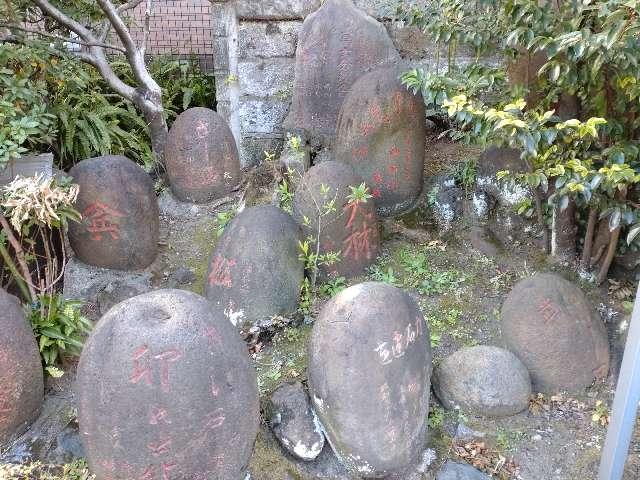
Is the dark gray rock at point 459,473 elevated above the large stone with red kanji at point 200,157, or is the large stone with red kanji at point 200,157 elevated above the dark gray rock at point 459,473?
the large stone with red kanji at point 200,157

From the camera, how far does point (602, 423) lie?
11.7ft

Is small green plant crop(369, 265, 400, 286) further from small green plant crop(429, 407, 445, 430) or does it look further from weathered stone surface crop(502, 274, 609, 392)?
small green plant crop(429, 407, 445, 430)

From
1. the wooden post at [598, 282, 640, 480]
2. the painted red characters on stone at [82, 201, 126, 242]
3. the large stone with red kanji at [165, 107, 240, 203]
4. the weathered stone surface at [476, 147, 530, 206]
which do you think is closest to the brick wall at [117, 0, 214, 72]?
the large stone with red kanji at [165, 107, 240, 203]

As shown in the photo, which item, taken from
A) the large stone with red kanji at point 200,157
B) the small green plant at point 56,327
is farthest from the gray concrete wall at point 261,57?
the small green plant at point 56,327

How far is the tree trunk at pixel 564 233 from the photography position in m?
4.44

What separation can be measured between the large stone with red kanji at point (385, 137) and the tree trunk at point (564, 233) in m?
1.23

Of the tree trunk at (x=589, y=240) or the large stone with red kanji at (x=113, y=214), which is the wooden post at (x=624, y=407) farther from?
the large stone with red kanji at (x=113, y=214)

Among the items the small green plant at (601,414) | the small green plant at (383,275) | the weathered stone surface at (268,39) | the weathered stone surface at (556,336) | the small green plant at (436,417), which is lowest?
the small green plant at (436,417)

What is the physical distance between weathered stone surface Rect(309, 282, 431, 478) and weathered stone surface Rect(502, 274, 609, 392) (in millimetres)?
791

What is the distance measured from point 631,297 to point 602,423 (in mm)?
1051

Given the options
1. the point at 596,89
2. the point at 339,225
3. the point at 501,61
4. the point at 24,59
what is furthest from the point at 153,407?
the point at 501,61

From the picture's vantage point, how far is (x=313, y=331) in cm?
332

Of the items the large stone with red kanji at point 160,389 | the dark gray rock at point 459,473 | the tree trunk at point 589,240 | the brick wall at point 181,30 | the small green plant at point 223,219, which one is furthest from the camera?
the brick wall at point 181,30

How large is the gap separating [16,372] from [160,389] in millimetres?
1261
